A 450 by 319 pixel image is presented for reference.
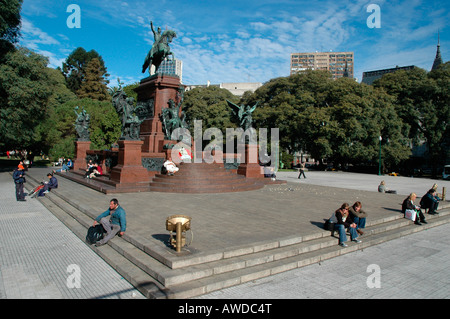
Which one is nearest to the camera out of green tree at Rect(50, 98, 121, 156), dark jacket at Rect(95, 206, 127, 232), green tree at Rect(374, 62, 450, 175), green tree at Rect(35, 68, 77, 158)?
dark jacket at Rect(95, 206, 127, 232)

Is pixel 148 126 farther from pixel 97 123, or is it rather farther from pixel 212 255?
pixel 97 123

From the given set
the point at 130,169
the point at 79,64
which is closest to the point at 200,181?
the point at 130,169

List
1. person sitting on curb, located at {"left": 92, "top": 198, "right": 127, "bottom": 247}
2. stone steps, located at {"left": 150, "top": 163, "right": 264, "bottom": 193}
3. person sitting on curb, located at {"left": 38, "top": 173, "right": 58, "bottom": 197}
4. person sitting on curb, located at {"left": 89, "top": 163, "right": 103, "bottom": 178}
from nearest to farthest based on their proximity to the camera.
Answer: person sitting on curb, located at {"left": 92, "top": 198, "right": 127, "bottom": 247} < person sitting on curb, located at {"left": 38, "top": 173, "right": 58, "bottom": 197} < stone steps, located at {"left": 150, "top": 163, "right": 264, "bottom": 193} < person sitting on curb, located at {"left": 89, "top": 163, "right": 103, "bottom": 178}

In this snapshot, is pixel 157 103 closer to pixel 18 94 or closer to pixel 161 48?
pixel 161 48

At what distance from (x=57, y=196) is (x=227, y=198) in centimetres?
730

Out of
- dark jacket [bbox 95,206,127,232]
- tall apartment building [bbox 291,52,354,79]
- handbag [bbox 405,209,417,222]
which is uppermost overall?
tall apartment building [bbox 291,52,354,79]

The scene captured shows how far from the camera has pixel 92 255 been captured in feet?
21.5

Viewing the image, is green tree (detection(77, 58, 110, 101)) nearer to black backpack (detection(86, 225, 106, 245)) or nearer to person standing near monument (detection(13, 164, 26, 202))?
person standing near monument (detection(13, 164, 26, 202))

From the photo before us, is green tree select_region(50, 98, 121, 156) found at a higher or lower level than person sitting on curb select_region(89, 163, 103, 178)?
higher

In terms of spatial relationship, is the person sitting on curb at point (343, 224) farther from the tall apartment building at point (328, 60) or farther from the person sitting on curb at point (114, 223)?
the tall apartment building at point (328, 60)

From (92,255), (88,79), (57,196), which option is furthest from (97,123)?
(92,255)

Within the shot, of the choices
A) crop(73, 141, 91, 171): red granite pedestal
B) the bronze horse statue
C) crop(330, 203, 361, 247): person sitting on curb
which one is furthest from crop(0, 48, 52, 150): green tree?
crop(330, 203, 361, 247): person sitting on curb

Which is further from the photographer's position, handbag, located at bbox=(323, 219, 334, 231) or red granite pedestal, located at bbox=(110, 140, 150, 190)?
red granite pedestal, located at bbox=(110, 140, 150, 190)
